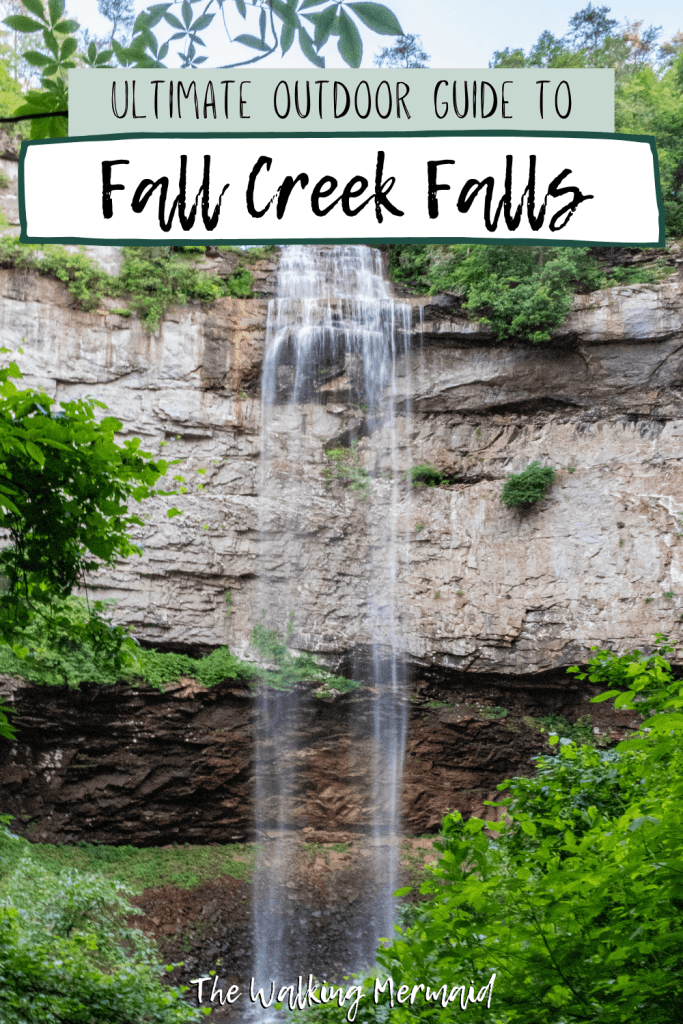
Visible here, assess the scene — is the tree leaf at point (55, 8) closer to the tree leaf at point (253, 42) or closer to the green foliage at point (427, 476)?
the tree leaf at point (253, 42)

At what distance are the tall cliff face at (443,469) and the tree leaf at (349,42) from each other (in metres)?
9.86

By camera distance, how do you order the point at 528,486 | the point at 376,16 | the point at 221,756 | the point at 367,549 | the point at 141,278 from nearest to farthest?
1. the point at 376,16
2. the point at 221,756
3. the point at 528,486
4. the point at 141,278
5. the point at 367,549

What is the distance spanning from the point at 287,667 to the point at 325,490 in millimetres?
3178

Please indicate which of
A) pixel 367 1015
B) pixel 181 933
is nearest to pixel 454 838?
pixel 367 1015

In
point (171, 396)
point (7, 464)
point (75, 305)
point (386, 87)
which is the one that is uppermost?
point (75, 305)

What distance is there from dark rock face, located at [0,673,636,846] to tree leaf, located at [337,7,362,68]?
34.7ft

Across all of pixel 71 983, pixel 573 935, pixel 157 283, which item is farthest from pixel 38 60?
pixel 157 283

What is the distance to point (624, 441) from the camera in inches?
445

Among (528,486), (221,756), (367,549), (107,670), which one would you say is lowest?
(221,756)

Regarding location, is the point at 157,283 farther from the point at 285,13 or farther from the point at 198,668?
the point at 285,13

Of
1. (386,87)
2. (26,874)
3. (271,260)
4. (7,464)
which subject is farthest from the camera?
(271,260)

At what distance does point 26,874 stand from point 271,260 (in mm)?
10264

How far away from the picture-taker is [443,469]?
39.7 ft

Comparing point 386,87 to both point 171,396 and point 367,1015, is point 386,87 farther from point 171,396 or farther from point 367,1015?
point 171,396
